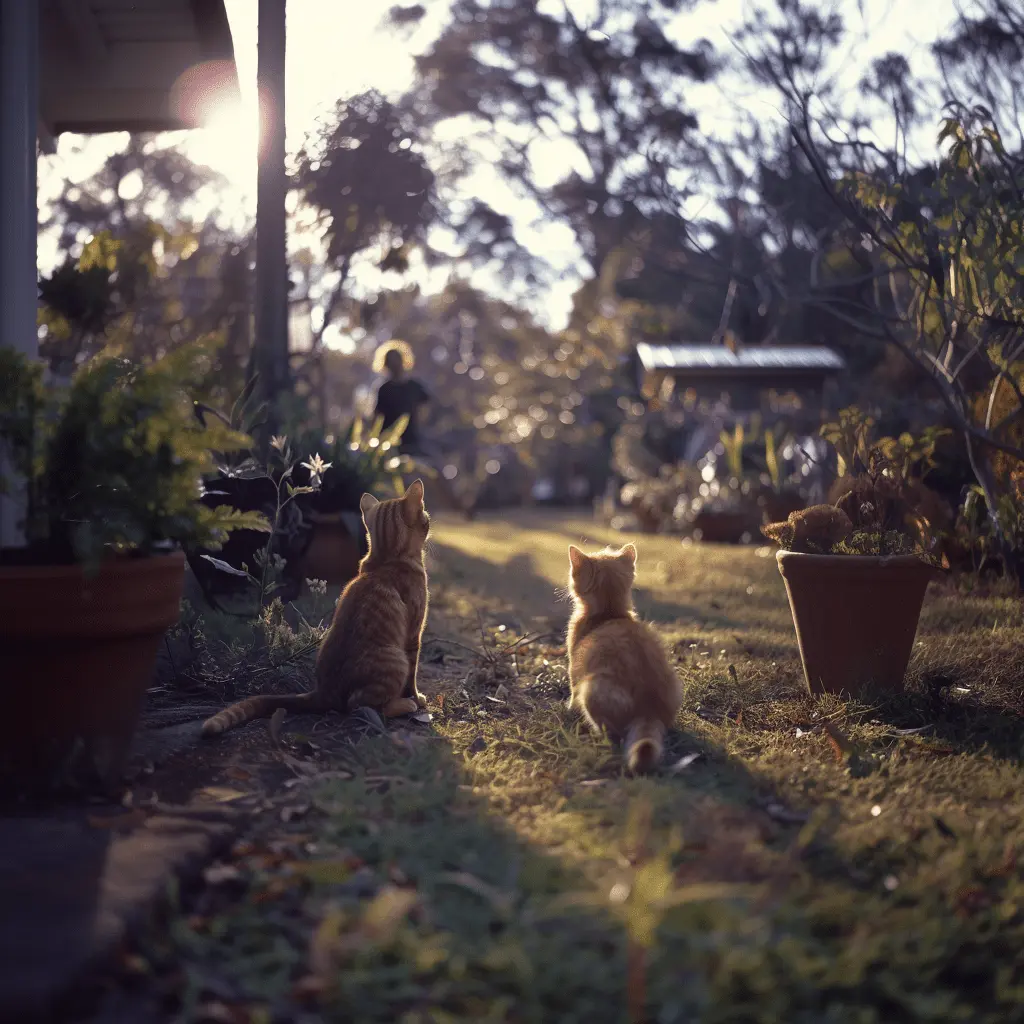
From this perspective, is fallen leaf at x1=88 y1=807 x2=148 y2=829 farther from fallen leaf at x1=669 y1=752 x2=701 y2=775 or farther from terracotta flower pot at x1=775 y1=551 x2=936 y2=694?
terracotta flower pot at x1=775 y1=551 x2=936 y2=694

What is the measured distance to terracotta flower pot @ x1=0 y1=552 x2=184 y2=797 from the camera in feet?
8.41

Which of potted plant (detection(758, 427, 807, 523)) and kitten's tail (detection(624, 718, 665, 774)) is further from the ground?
potted plant (detection(758, 427, 807, 523))

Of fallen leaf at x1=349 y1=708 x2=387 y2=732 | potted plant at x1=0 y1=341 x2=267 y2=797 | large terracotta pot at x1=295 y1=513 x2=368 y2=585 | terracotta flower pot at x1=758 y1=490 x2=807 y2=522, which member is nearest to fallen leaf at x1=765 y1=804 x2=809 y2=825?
fallen leaf at x1=349 y1=708 x2=387 y2=732

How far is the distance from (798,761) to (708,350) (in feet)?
41.1

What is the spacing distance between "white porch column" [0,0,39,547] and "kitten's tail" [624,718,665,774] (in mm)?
2904

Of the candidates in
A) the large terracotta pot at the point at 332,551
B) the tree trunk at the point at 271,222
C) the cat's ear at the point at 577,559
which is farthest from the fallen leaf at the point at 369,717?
the tree trunk at the point at 271,222

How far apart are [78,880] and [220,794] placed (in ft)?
2.36

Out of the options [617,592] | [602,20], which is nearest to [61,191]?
[602,20]

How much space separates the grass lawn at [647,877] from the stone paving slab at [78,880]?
107 mm

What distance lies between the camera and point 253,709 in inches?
138

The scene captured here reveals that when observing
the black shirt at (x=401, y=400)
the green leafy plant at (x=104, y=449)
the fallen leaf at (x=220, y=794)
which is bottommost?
the fallen leaf at (x=220, y=794)

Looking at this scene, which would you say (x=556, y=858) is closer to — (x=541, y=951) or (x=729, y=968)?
(x=541, y=951)

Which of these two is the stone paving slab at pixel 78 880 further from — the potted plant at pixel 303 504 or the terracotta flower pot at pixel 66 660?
the potted plant at pixel 303 504

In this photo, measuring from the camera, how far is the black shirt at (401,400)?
33.7ft
